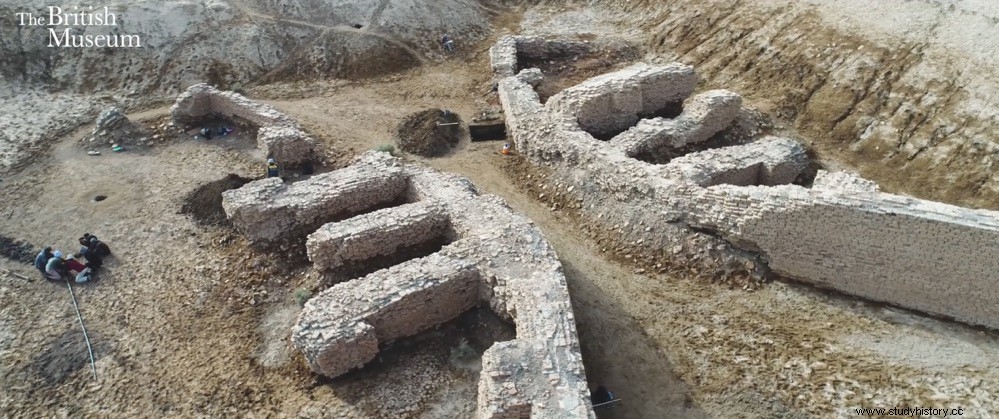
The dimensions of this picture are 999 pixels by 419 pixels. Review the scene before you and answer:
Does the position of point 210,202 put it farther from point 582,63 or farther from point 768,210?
point 582,63

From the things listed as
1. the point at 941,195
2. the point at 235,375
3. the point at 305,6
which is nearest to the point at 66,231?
the point at 235,375

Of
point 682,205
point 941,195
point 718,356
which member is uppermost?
point 941,195

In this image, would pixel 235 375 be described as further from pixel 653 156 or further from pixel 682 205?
pixel 653 156

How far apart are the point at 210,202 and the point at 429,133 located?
21.8 feet

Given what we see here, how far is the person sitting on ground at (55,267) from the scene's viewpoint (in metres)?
14.3

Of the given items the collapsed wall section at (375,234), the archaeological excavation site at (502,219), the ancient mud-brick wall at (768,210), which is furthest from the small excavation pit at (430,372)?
the ancient mud-brick wall at (768,210)

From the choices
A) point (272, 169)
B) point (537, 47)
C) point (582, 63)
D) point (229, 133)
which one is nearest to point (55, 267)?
point (272, 169)

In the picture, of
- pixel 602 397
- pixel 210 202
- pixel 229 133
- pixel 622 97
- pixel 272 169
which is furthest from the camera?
pixel 229 133

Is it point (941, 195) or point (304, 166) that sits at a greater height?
point (941, 195)

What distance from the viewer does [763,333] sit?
41.7 feet

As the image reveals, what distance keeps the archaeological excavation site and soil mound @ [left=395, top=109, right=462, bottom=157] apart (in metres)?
0.10

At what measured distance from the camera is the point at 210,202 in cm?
1652

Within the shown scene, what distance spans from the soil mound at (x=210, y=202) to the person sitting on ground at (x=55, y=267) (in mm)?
2886

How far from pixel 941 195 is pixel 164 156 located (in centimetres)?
2183
